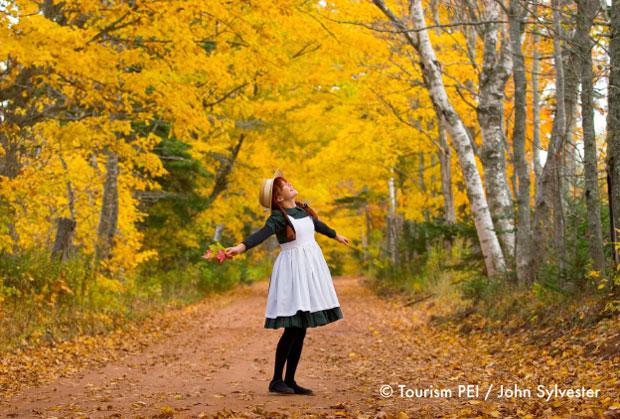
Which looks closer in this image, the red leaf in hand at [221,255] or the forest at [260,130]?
the red leaf in hand at [221,255]

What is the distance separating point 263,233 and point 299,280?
515 mm

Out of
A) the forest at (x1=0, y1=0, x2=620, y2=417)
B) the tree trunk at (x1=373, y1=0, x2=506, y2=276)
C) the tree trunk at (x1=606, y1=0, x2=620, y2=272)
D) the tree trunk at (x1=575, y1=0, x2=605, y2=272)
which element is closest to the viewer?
the tree trunk at (x1=606, y1=0, x2=620, y2=272)

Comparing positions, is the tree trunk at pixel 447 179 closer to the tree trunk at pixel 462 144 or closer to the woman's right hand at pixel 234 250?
the tree trunk at pixel 462 144

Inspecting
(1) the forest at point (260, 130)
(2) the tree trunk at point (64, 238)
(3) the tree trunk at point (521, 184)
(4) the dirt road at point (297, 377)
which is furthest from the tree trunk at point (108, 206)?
(3) the tree trunk at point (521, 184)

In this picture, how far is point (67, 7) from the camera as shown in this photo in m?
9.84

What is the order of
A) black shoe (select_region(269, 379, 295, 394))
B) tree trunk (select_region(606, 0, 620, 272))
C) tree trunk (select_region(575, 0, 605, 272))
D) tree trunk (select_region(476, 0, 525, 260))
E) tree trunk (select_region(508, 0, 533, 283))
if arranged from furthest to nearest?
1. tree trunk (select_region(476, 0, 525, 260))
2. tree trunk (select_region(508, 0, 533, 283))
3. tree trunk (select_region(575, 0, 605, 272))
4. tree trunk (select_region(606, 0, 620, 272))
5. black shoe (select_region(269, 379, 295, 394))

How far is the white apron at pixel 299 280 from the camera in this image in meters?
6.50

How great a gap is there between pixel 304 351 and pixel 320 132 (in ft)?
48.5

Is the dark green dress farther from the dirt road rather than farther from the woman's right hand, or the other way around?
the dirt road

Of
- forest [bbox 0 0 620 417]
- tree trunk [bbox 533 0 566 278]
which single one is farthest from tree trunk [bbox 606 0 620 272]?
tree trunk [bbox 533 0 566 278]

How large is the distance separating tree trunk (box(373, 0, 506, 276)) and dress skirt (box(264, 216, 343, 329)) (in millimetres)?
6441

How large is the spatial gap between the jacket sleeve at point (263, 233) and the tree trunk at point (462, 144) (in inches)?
253

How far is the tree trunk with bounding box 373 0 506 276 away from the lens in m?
12.8

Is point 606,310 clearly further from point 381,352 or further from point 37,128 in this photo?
point 37,128
